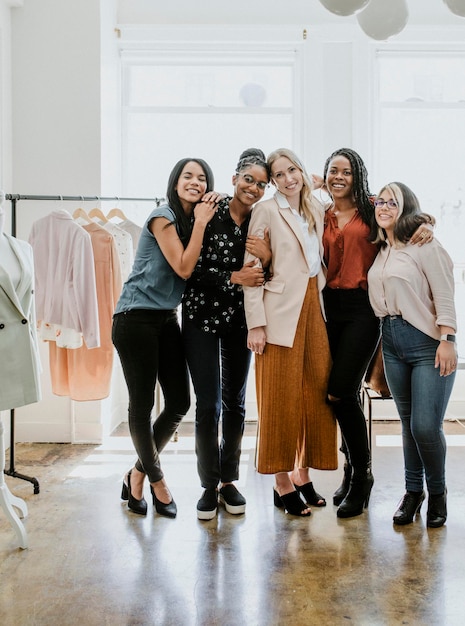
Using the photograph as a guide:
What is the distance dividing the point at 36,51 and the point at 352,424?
2959 mm

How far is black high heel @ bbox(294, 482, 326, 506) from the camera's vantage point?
106 inches

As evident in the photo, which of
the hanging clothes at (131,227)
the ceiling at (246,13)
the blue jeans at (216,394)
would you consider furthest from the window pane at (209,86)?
the blue jeans at (216,394)

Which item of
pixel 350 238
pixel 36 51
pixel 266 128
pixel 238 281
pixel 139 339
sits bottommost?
pixel 139 339

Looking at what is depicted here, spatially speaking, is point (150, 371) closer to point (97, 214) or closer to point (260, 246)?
point (260, 246)

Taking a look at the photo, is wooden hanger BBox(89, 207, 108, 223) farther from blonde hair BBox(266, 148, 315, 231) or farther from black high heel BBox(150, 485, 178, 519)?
black high heel BBox(150, 485, 178, 519)

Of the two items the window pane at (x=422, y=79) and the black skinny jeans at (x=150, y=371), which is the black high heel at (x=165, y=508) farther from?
the window pane at (x=422, y=79)

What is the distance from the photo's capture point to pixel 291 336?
2.42 metres

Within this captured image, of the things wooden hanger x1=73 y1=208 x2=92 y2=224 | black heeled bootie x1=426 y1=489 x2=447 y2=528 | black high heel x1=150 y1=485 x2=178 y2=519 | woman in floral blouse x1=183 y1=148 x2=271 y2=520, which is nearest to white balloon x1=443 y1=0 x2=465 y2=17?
woman in floral blouse x1=183 y1=148 x2=271 y2=520

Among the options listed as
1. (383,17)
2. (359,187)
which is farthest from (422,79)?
(359,187)

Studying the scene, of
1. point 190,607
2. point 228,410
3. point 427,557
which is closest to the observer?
point 190,607

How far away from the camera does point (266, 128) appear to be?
4395 mm

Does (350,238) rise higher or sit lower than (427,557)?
higher

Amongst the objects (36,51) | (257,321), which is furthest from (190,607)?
(36,51)

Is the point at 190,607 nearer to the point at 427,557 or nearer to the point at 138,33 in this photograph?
the point at 427,557
